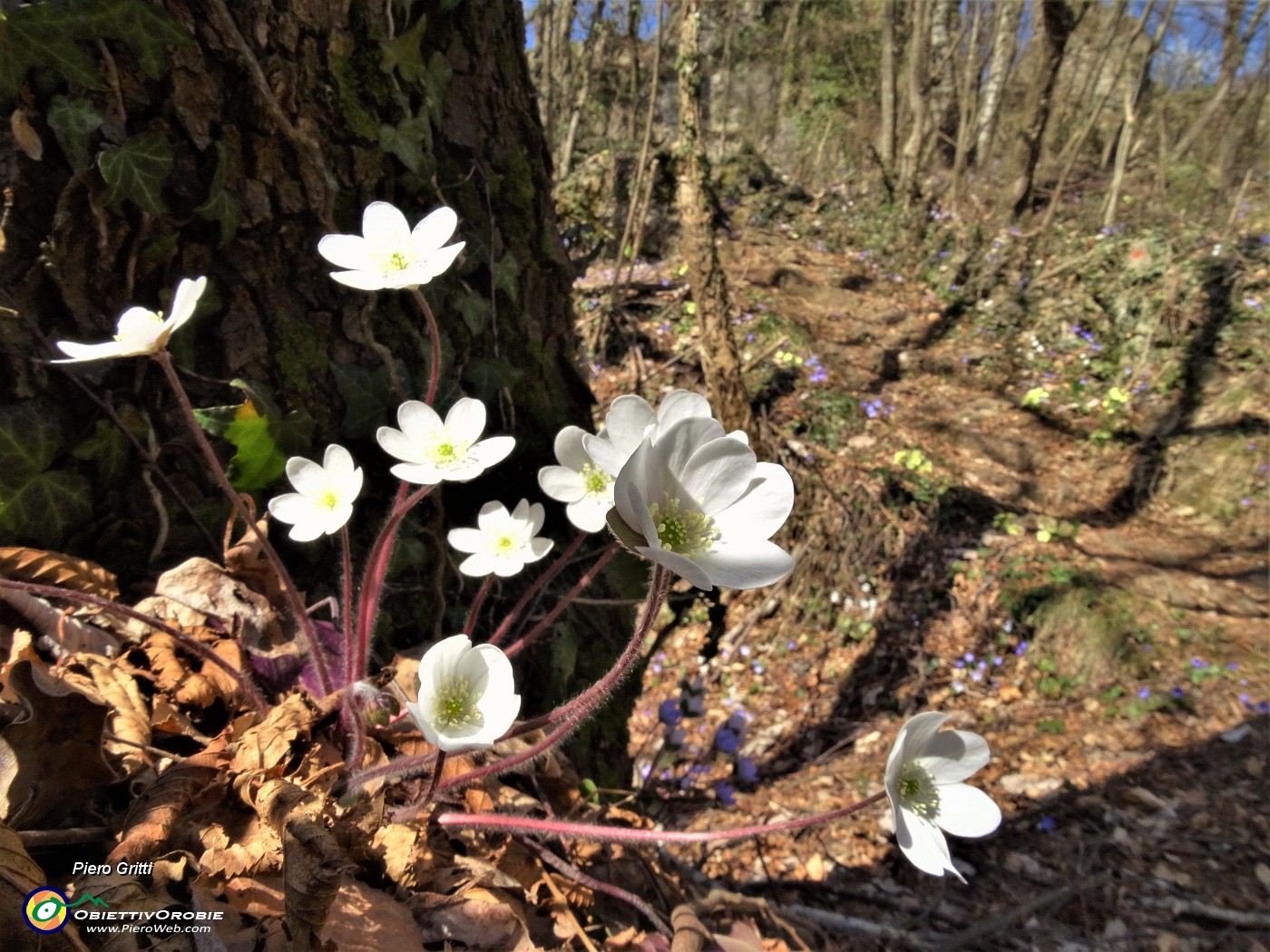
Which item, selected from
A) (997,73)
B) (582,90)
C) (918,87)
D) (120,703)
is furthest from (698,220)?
(997,73)

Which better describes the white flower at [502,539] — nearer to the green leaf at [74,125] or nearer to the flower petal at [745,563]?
the flower petal at [745,563]

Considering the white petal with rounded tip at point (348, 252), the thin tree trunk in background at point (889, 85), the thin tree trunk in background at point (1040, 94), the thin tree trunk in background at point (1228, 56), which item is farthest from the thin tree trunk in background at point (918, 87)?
the white petal with rounded tip at point (348, 252)

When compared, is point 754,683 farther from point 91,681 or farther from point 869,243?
point 869,243

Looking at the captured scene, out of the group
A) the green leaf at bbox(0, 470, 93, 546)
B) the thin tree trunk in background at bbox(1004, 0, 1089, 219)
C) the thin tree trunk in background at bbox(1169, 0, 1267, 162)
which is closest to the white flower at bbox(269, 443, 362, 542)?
the green leaf at bbox(0, 470, 93, 546)

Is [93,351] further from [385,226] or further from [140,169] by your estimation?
[385,226]

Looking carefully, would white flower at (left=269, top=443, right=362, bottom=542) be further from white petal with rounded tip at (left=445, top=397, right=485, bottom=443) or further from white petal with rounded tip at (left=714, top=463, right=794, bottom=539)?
white petal with rounded tip at (left=714, top=463, right=794, bottom=539)

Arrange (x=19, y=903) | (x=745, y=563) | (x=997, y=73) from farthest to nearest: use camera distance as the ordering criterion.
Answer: (x=997, y=73) → (x=745, y=563) → (x=19, y=903)

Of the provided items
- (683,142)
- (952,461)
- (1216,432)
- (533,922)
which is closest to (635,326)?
(683,142)
